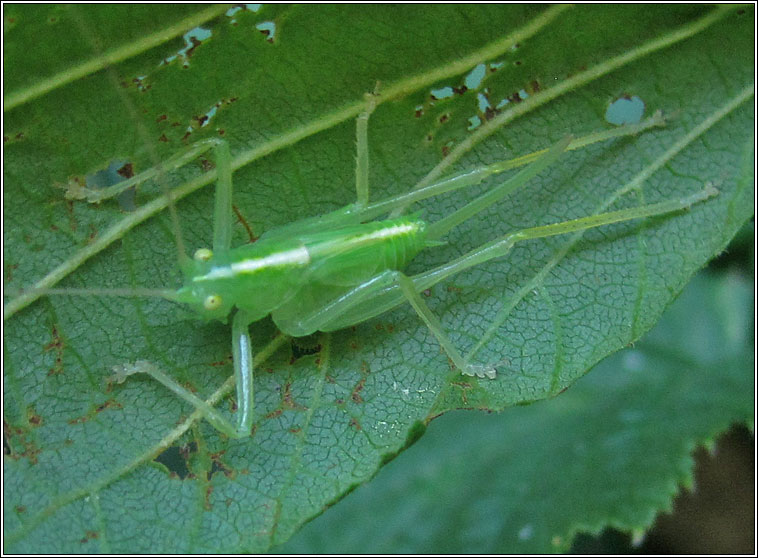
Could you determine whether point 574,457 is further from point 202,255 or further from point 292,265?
point 202,255

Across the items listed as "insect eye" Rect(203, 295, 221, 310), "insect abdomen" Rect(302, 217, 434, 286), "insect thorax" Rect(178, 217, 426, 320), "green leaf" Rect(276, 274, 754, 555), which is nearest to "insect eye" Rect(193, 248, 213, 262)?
"insect thorax" Rect(178, 217, 426, 320)

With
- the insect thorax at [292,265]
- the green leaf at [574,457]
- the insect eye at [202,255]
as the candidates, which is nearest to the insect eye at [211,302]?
the insect thorax at [292,265]

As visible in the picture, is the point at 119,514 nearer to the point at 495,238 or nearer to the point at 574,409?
the point at 495,238

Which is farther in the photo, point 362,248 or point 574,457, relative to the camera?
point 574,457

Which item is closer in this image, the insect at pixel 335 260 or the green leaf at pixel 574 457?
the insect at pixel 335 260

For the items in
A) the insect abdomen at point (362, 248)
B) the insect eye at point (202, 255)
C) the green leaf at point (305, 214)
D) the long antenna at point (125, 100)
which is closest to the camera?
the long antenna at point (125, 100)

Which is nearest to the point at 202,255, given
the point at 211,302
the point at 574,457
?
the point at 211,302

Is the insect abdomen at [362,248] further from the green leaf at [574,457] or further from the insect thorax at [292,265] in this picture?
the green leaf at [574,457]
